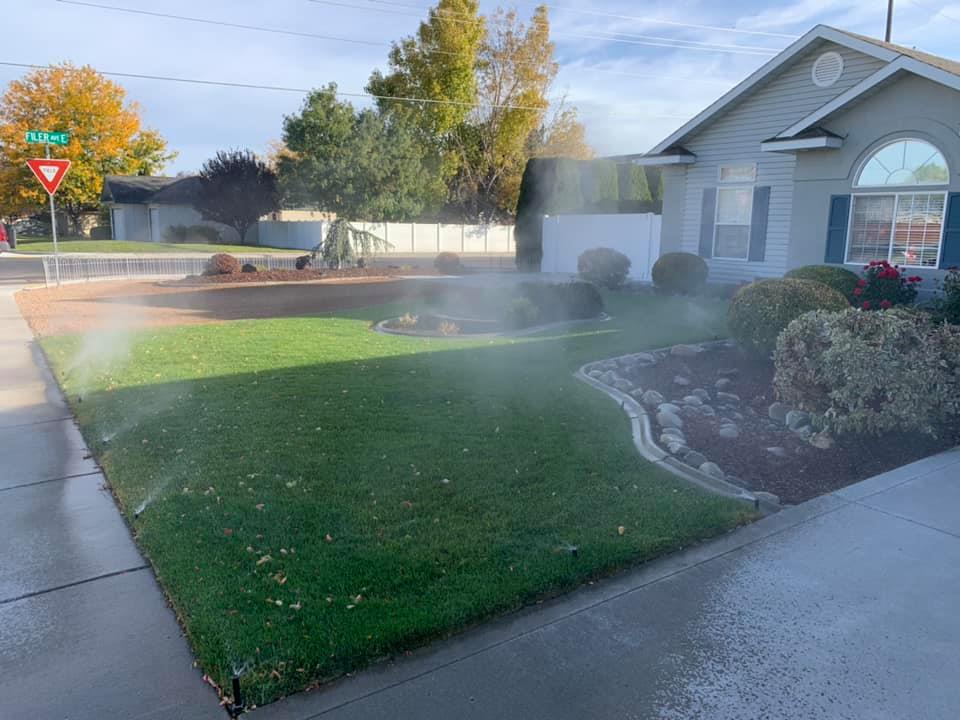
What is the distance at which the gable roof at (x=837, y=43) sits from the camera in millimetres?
11781

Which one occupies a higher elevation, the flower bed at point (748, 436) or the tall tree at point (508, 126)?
the tall tree at point (508, 126)

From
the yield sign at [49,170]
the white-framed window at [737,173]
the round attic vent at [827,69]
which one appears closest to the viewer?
the round attic vent at [827,69]

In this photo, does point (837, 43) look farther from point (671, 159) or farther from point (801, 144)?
point (671, 159)

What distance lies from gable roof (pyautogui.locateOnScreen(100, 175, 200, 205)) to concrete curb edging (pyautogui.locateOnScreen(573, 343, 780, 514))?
132ft

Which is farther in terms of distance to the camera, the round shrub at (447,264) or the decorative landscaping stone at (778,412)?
the round shrub at (447,264)

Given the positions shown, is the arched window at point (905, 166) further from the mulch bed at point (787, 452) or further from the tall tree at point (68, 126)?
the tall tree at point (68, 126)

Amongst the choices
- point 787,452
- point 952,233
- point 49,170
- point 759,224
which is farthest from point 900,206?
point 49,170

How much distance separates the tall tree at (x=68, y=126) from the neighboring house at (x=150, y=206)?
58.5 inches

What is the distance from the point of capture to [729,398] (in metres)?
7.53

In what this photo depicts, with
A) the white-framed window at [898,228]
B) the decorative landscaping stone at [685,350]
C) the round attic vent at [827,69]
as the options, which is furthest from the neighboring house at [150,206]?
the decorative landscaping stone at [685,350]

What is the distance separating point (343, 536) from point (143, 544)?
1.18 meters

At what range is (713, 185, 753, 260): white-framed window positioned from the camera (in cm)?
1564

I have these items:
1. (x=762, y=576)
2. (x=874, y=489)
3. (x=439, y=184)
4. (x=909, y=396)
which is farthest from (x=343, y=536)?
(x=439, y=184)

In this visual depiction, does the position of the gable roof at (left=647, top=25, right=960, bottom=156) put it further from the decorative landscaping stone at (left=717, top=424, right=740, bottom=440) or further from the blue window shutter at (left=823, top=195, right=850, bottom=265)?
the decorative landscaping stone at (left=717, top=424, right=740, bottom=440)
